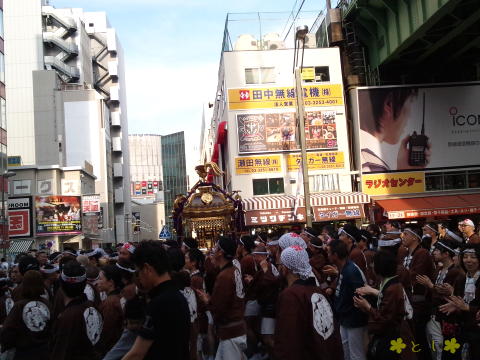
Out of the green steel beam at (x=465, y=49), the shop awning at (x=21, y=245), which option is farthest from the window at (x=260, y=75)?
the shop awning at (x=21, y=245)

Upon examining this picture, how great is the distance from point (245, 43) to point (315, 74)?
4.43m

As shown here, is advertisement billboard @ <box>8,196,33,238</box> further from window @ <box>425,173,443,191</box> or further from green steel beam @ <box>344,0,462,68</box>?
window @ <box>425,173,443,191</box>

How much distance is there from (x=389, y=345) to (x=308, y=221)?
12.3 meters

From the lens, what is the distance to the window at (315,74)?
32250mm

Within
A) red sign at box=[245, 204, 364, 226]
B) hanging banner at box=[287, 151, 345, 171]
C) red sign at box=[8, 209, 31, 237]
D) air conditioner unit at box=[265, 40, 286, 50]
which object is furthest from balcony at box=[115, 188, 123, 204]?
red sign at box=[245, 204, 364, 226]

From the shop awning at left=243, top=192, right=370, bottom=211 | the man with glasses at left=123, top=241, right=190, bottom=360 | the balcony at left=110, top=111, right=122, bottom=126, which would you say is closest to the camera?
the man with glasses at left=123, top=241, right=190, bottom=360

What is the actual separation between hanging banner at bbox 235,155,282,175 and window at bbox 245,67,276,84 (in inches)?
168

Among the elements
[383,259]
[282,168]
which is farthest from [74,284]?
[282,168]

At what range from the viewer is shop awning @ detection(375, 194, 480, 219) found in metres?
29.3

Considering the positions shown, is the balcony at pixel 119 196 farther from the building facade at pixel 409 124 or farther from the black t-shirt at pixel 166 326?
the black t-shirt at pixel 166 326

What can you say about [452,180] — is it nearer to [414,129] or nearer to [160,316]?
[414,129]

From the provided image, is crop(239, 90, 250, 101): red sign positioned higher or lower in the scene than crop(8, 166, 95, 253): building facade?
higher

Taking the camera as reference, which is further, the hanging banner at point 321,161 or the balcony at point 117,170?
the balcony at point 117,170

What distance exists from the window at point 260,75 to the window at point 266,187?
5.44m
